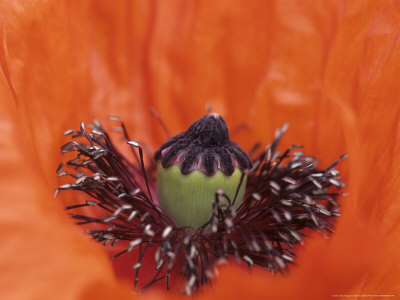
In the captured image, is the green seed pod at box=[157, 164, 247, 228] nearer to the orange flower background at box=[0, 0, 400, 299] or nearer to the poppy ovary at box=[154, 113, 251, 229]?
the poppy ovary at box=[154, 113, 251, 229]

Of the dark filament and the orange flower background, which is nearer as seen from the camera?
the orange flower background

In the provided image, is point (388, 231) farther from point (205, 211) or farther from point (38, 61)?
point (38, 61)

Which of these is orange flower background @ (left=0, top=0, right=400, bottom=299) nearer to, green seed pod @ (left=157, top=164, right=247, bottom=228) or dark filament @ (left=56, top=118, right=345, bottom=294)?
dark filament @ (left=56, top=118, right=345, bottom=294)

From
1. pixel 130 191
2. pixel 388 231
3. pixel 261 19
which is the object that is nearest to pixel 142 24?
pixel 261 19

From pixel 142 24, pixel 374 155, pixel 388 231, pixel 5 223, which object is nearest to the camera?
pixel 5 223

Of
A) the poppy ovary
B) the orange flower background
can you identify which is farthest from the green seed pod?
the orange flower background

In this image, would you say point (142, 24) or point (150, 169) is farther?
point (142, 24)
